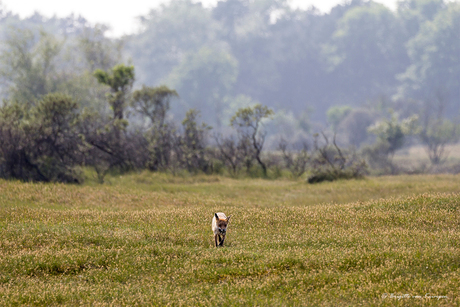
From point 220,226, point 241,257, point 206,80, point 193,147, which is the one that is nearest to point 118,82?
point 193,147

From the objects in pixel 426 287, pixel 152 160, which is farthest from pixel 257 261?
pixel 152 160

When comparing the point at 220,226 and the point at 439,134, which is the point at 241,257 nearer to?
the point at 220,226

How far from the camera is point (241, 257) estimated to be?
10.1 meters

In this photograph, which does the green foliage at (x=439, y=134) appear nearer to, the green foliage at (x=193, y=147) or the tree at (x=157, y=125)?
the green foliage at (x=193, y=147)

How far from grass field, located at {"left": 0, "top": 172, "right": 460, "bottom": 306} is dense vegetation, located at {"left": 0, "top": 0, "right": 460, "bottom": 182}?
16.2 meters

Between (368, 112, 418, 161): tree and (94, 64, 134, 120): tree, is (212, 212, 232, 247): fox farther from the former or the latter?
(368, 112, 418, 161): tree

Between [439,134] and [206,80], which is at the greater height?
[206,80]

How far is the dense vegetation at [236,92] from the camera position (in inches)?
1313

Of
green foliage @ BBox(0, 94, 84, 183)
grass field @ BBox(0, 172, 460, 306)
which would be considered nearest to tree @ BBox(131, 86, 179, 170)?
green foliage @ BBox(0, 94, 84, 183)

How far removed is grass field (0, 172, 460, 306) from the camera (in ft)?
27.3

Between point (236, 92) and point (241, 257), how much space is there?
153949mm

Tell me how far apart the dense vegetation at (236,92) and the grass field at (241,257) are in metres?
16.2

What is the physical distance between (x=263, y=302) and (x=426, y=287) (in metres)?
3.08

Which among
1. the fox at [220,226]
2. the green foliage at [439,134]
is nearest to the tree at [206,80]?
the green foliage at [439,134]
